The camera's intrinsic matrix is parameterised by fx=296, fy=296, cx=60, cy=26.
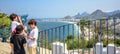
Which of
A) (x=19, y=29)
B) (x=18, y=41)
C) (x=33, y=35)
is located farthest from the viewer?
(x=33, y=35)

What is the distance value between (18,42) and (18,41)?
0.02 metres

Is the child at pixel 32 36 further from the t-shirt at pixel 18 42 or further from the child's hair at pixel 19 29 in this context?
the child's hair at pixel 19 29

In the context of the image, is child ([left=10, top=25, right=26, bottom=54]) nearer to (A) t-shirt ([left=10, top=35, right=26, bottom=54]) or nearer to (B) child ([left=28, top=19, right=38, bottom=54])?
(A) t-shirt ([left=10, top=35, right=26, bottom=54])

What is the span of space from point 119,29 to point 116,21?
70cm

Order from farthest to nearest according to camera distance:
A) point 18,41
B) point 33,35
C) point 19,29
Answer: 1. point 33,35
2. point 18,41
3. point 19,29

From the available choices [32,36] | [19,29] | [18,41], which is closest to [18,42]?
[18,41]

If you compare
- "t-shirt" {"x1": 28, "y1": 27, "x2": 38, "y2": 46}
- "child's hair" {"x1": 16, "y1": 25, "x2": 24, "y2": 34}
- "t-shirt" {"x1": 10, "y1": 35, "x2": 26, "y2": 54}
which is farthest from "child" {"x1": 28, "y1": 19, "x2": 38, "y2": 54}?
"child's hair" {"x1": 16, "y1": 25, "x2": 24, "y2": 34}

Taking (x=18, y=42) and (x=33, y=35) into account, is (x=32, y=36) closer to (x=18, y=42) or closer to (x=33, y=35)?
(x=33, y=35)

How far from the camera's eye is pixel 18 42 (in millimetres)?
6578

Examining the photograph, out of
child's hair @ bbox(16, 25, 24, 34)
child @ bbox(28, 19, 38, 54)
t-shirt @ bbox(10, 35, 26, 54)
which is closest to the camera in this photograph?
child's hair @ bbox(16, 25, 24, 34)

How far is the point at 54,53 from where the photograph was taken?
25.1 feet

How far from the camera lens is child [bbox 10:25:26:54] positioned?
21.2 feet

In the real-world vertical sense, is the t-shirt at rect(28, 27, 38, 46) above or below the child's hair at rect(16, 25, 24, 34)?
below

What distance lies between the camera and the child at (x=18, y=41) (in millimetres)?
6469
